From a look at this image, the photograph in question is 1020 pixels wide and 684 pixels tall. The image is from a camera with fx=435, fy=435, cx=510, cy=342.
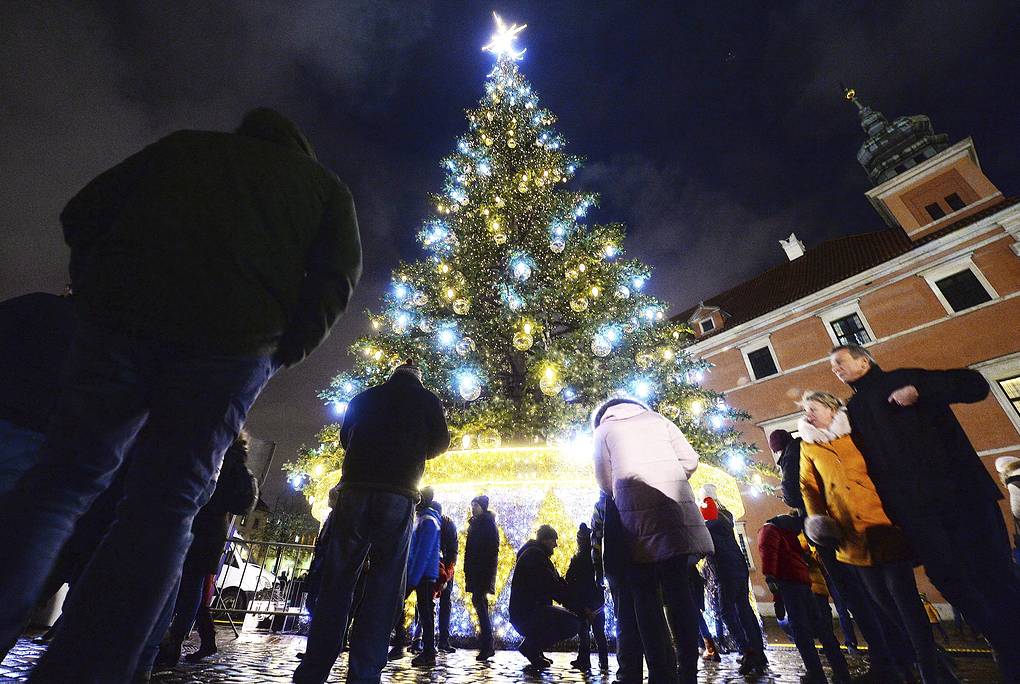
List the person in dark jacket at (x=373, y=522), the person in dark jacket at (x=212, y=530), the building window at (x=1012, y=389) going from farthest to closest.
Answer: the building window at (x=1012, y=389) < the person in dark jacket at (x=212, y=530) < the person in dark jacket at (x=373, y=522)

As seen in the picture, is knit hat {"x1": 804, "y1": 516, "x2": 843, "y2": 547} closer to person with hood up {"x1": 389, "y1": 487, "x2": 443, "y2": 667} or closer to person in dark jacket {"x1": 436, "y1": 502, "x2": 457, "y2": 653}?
person with hood up {"x1": 389, "y1": 487, "x2": 443, "y2": 667}

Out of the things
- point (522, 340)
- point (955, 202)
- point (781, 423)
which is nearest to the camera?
point (522, 340)

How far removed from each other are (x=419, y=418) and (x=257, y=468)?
11557mm

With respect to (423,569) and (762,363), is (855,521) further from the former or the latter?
(762,363)

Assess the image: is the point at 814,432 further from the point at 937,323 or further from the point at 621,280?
the point at 937,323

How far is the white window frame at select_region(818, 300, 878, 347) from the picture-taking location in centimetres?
1669

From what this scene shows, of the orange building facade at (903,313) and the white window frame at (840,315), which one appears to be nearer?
the orange building facade at (903,313)

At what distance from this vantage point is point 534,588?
404cm

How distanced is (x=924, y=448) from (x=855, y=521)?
56 cm

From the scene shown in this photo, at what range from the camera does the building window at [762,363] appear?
18484 millimetres

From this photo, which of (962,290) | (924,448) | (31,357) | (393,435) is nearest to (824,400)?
(924,448)

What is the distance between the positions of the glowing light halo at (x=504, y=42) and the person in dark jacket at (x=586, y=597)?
12.7 meters

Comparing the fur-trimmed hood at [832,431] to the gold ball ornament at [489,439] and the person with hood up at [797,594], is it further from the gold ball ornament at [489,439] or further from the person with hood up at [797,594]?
the gold ball ornament at [489,439]

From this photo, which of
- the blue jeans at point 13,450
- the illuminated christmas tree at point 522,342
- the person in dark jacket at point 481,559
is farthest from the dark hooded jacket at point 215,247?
the illuminated christmas tree at point 522,342
